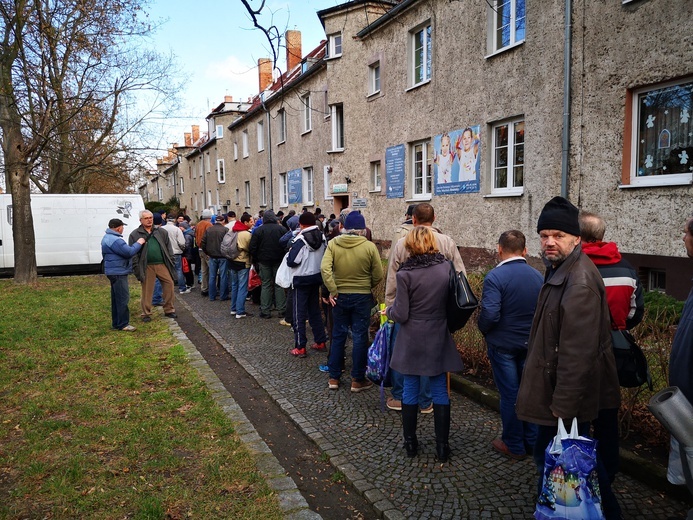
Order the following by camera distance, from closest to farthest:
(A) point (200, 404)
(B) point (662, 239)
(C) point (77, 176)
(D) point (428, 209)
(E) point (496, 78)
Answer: (D) point (428, 209), (A) point (200, 404), (B) point (662, 239), (E) point (496, 78), (C) point (77, 176)

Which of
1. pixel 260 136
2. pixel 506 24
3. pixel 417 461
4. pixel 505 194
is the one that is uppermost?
pixel 260 136

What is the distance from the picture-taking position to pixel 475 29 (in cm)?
1266

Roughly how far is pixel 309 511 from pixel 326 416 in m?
1.68

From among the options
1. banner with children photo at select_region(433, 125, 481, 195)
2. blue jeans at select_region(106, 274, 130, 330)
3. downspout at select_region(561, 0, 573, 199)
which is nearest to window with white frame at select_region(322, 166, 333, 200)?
banner with children photo at select_region(433, 125, 481, 195)

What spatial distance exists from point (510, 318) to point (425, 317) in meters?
0.65

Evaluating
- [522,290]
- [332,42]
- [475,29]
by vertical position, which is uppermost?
[332,42]

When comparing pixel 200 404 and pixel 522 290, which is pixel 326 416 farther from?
pixel 522 290

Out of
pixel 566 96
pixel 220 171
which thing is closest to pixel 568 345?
pixel 566 96

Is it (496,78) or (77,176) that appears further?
(77,176)

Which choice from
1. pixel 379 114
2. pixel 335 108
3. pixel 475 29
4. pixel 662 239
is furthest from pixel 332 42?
pixel 662 239

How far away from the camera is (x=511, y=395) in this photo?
4023mm

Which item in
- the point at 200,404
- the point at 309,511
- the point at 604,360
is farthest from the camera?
the point at 200,404

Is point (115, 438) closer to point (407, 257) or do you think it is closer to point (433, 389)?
point (433, 389)

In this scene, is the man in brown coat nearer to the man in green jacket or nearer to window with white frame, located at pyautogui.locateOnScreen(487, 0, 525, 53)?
the man in green jacket
